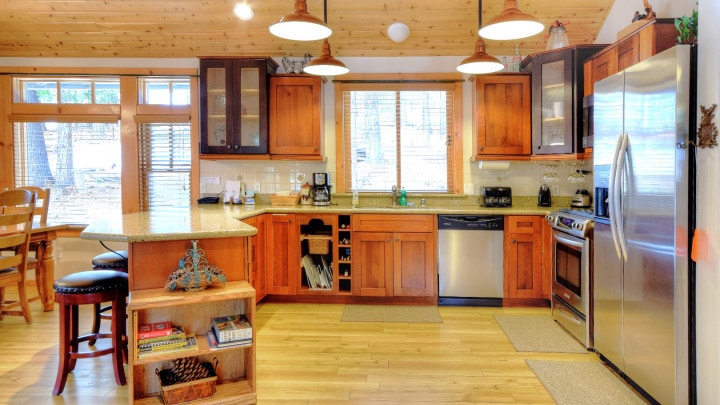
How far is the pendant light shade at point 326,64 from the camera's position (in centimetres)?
311

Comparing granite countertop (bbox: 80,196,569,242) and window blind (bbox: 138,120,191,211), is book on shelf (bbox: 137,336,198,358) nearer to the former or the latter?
granite countertop (bbox: 80,196,569,242)

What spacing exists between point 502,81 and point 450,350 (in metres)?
2.68

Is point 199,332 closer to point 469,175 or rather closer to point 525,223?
point 525,223

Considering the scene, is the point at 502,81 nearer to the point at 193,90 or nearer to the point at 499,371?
the point at 499,371

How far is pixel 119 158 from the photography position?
4.83 m

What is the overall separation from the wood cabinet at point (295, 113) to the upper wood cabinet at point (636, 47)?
2550mm

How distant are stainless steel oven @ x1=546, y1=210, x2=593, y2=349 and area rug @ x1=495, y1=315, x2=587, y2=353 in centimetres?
7

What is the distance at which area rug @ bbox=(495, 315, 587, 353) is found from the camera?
3165 millimetres

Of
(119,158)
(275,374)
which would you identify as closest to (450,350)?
(275,374)

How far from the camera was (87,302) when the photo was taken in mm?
2414

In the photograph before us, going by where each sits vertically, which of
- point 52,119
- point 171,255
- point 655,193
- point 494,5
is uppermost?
point 494,5

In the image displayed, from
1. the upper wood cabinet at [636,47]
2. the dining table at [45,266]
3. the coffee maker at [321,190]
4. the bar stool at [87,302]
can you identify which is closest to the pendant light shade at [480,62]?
the upper wood cabinet at [636,47]

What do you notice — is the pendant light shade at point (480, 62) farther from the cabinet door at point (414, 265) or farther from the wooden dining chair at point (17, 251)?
the wooden dining chair at point (17, 251)

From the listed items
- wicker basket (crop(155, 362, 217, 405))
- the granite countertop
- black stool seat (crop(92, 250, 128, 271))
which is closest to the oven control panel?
the granite countertop
